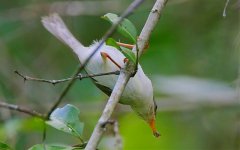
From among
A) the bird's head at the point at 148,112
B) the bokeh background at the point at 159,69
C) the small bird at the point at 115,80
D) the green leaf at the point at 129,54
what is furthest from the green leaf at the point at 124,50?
the bokeh background at the point at 159,69

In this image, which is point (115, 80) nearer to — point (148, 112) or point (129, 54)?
point (148, 112)

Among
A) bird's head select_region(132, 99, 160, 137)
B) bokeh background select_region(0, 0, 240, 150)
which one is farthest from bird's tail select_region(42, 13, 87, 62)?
bokeh background select_region(0, 0, 240, 150)

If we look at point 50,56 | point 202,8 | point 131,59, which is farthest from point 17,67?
point 131,59

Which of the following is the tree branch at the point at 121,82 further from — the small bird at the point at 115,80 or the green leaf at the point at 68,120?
the small bird at the point at 115,80

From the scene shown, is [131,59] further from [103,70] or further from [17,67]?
[17,67]

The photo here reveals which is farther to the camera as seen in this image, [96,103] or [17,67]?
[17,67]
